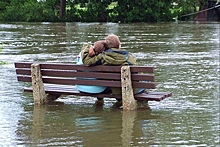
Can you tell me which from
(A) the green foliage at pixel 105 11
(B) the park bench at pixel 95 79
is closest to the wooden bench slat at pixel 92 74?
(B) the park bench at pixel 95 79

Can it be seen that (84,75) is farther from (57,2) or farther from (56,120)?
(57,2)

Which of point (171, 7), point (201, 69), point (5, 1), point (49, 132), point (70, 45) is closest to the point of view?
point (49, 132)

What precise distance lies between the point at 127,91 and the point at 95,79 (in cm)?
72

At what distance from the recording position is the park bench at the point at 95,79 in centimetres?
867

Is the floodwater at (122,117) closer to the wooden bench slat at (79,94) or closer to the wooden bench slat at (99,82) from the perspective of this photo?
the wooden bench slat at (79,94)

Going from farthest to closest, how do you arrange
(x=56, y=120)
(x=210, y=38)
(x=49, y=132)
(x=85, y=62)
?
(x=210, y=38) → (x=85, y=62) → (x=56, y=120) → (x=49, y=132)

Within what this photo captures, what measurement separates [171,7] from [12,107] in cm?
4261

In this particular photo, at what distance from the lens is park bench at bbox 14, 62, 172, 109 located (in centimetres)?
867

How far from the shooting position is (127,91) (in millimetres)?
8773

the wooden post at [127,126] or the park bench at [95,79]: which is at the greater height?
the park bench at [95,79]

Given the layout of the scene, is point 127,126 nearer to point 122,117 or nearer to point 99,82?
point 122,117

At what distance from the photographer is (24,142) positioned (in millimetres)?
7039

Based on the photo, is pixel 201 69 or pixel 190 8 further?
pixel 190 8

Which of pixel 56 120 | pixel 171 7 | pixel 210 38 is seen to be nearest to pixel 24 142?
pixel 56 120
